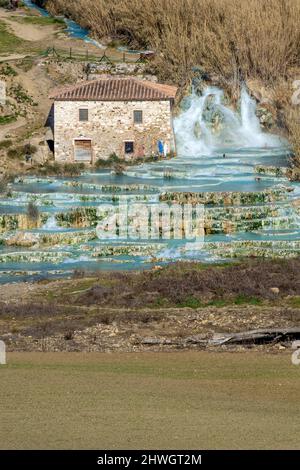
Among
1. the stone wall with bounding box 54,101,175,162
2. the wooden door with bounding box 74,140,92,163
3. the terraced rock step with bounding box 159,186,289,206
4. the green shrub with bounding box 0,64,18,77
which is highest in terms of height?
the green shrub with bounding box 0,64,18,77

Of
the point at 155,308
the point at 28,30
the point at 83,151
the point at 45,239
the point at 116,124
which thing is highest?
the point at 28,30

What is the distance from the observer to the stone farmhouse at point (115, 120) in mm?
71812

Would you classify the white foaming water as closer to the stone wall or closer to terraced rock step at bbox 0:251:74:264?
the stone wall

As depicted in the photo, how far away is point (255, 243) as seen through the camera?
5019 centimetres

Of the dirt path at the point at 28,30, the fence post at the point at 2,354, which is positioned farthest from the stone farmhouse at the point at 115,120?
the fence post at the point at 2,354

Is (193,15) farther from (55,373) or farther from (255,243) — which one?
(55,373)

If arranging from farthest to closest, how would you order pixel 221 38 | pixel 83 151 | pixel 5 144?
1. pixel 221 38
2. pixel 83 151
3. pixel 5 144

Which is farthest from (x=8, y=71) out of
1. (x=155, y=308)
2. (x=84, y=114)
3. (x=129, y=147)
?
(x=155, y=308)

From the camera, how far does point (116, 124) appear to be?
72.5 meters

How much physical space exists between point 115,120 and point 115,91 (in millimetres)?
1684

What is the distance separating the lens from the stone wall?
72.0 meters

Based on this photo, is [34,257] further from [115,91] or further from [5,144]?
[115,91]

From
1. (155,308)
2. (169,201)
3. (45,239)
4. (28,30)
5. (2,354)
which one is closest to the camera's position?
(2,354)

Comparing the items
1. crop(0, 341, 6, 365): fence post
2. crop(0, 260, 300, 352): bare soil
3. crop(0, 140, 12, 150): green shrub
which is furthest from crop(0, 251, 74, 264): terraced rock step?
crop(0, 140, 12, 150): green shrub
